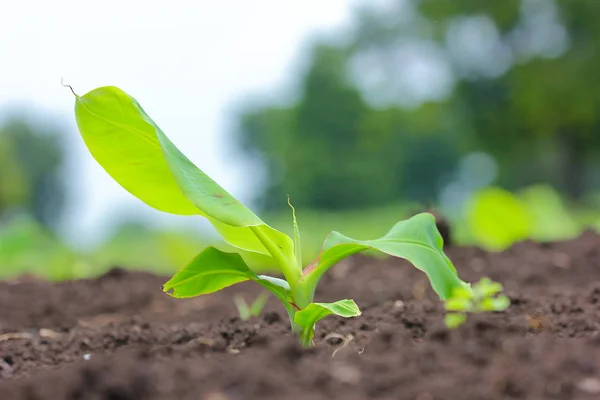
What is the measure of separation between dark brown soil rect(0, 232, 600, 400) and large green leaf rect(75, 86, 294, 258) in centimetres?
20

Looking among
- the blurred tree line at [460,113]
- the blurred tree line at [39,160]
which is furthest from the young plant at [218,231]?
the blurred tree line at [39,160]

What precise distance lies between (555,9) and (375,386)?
15189 mm

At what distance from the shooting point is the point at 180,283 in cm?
132

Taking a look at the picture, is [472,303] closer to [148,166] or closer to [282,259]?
[282,259]

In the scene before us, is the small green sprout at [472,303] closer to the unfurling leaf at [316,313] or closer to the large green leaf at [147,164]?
the unfurling leaf at [316,313]

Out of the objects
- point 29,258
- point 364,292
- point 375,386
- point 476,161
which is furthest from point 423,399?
point 476,161

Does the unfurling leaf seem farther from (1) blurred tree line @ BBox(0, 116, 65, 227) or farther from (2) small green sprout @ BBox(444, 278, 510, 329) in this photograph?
(1) blurred tree line @ BBox(0, 116, 65, 227)

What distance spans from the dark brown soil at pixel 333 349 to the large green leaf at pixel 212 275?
0.31ft

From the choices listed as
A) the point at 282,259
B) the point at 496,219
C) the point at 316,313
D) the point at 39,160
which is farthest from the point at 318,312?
the point at 39,160

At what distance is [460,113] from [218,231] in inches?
568

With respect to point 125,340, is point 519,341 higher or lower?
higher

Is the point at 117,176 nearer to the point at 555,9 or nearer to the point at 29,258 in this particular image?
the point at 29,258

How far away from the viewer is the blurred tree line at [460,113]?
14.1 metres

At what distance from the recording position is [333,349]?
1.22 meters
